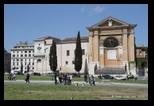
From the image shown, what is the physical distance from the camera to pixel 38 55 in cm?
7712

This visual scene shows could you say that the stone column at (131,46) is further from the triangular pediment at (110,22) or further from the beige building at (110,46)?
the triangular pediment at (110,22)

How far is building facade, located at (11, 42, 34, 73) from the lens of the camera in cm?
12506

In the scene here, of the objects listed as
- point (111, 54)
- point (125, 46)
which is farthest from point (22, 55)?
point (125, 46)

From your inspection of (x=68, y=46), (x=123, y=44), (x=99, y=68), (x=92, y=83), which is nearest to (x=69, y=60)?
(x=68, y=46)

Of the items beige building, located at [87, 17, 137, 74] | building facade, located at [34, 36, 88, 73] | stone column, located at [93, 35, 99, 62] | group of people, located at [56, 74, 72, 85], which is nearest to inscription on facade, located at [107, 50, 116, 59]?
beige building, located at [87, 17, 137, 74]

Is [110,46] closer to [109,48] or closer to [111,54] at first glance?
[109,48]

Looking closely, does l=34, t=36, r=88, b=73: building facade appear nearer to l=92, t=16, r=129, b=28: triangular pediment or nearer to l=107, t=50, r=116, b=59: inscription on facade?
l=107, t=50, r=116, b=59: inscription on facade

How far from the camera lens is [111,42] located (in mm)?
62500

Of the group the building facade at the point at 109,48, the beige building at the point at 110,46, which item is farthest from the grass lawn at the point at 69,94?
the beige building at the point at 110,46

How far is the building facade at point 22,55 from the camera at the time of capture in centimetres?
12506

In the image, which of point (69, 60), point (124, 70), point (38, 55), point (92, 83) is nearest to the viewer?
point (92, 83)

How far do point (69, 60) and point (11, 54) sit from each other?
218 ft
